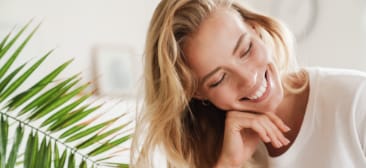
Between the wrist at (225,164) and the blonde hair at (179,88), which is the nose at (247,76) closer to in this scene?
the blonde hair at (179,88)

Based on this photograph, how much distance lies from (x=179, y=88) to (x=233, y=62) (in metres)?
0.16

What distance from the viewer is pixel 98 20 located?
8.44 feet

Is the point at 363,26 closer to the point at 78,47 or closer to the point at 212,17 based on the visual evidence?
the point at 78,47

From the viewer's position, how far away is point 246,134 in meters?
→ 1.55

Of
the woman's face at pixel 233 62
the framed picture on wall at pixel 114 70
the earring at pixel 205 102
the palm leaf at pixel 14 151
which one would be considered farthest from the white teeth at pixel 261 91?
the framed picture on wall at pixel 114 70

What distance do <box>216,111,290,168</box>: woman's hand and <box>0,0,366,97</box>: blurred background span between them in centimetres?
80

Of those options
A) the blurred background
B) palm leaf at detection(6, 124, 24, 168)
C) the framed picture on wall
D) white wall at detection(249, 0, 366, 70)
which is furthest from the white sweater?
white wall at detection(249, 0, 366, 70)

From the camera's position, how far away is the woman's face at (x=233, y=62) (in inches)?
52.2

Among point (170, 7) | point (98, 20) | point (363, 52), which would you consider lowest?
point (170, 7)

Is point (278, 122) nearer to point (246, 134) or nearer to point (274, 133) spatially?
point (274, 133)

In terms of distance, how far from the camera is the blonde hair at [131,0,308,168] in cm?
138

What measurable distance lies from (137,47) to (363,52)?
Result: 1.10 metres

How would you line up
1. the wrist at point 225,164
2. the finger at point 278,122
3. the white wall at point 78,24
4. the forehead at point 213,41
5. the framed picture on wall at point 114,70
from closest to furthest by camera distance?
the forehead at point 213,41 < the finger at point 278,122 < the wrist at point 225,164 < the white wall at point 78,24 < the framed picture on wall at point 114,70

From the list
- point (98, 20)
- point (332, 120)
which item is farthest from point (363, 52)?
Answer: point (332, 120)
